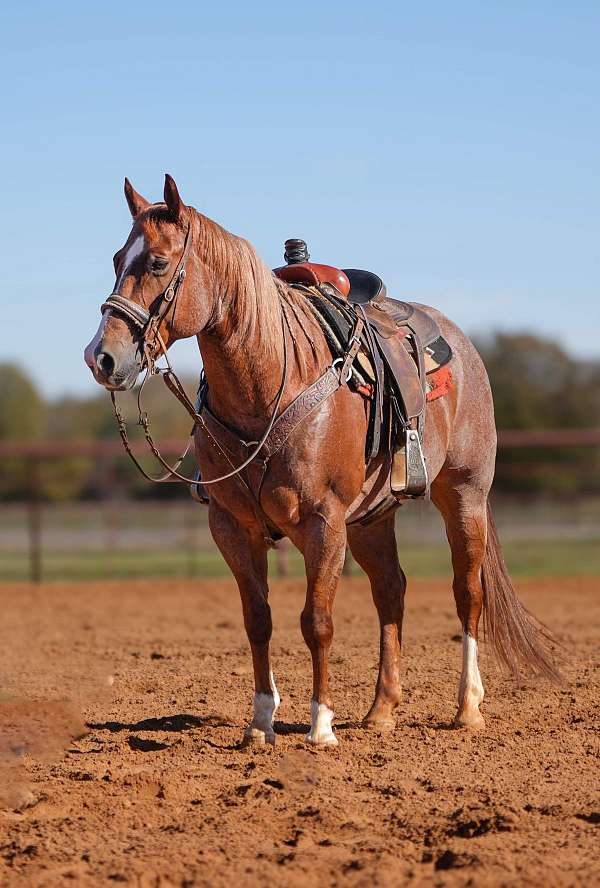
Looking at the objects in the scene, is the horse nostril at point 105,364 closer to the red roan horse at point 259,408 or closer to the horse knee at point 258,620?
the red roan horse at point 259,408

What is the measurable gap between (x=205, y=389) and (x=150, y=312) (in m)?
0.80

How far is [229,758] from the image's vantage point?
462 cm

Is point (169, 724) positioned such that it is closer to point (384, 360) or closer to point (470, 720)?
point (470, 720)

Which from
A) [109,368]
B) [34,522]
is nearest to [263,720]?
[109,368]

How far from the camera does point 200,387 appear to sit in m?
5.07

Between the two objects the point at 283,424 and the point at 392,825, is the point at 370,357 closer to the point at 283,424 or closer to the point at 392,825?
the point at 283,424

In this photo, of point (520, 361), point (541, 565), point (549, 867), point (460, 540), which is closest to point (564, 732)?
point (460, 540)

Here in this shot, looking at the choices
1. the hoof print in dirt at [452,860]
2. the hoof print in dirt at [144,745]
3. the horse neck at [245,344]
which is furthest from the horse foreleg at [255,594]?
the hoof print in dirt at [452,860]

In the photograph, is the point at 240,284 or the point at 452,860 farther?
the point at 240,284

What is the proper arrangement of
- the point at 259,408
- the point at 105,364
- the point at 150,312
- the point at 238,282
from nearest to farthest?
the point at 105,364
the point at 150,312
the point at 238,282
the point at 259,408

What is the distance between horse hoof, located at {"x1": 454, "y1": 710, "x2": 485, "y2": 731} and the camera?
5.24 metres

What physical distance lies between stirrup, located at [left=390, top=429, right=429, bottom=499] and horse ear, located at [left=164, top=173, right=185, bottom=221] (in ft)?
5.10

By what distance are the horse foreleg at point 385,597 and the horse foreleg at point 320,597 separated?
2.06ft

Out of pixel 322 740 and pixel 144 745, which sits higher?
pixel 322 740
